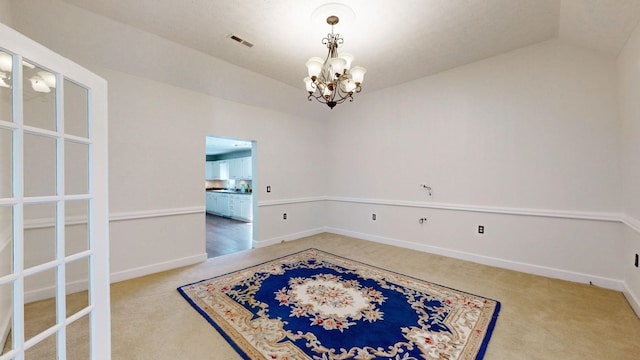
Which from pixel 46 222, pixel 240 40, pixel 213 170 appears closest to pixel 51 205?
pixel 46 222

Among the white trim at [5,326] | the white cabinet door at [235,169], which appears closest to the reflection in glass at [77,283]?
the white trim at [5,326]

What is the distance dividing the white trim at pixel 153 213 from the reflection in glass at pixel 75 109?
2004mm

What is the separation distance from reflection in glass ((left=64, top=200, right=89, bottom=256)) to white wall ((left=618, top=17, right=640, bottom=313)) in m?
4.52

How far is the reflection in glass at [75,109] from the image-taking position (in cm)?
146

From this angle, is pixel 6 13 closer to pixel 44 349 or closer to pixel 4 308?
pixel 4 308

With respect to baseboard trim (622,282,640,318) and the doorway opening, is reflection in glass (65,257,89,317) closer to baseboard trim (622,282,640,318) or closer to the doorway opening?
the doorway opening

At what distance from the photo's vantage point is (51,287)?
1.52 m

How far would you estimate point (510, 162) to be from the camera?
3.45 metres

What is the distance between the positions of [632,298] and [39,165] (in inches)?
195

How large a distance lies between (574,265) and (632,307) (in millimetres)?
636

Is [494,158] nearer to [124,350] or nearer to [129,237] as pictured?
[124,350]

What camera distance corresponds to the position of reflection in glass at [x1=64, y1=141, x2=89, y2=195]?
148 cm

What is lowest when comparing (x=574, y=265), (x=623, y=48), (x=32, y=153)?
(x=574, y=265)

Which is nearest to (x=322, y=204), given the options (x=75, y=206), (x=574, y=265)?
(x=574, y=265)
